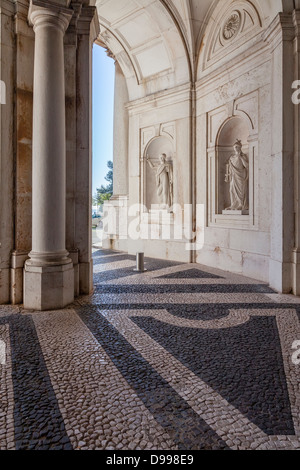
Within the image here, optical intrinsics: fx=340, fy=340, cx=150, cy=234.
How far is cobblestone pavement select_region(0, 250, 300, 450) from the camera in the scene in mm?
2180

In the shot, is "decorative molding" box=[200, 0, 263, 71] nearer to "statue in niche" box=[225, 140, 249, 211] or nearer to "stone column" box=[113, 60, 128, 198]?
"statue in niche" box=[225, 140, 249, 211]

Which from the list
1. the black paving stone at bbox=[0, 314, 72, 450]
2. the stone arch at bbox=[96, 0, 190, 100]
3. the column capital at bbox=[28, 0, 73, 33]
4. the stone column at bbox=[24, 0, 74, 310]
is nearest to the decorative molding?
the stone arch at bbox=[96, 0, 190, 100]

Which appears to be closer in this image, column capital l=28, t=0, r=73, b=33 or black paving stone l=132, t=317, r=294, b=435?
black paving stone l=132, t=317, r=294, b=435

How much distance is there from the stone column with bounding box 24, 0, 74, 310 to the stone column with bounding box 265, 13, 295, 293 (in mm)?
3800

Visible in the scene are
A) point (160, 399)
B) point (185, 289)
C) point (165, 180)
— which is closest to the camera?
point (160, 399)

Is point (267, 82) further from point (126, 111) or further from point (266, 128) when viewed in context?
point (126, 111)

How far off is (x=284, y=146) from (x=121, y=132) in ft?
24.7

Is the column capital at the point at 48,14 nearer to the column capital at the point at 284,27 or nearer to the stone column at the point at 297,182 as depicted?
the column capital at the point at 284,27

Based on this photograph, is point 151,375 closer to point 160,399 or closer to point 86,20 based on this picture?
point 160,399

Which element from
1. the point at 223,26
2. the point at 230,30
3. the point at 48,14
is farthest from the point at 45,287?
the point at 223,26

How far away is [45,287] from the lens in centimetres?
506

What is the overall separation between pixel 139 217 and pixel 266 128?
544 cm

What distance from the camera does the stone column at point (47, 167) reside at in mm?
5090

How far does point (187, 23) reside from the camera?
945 cm
